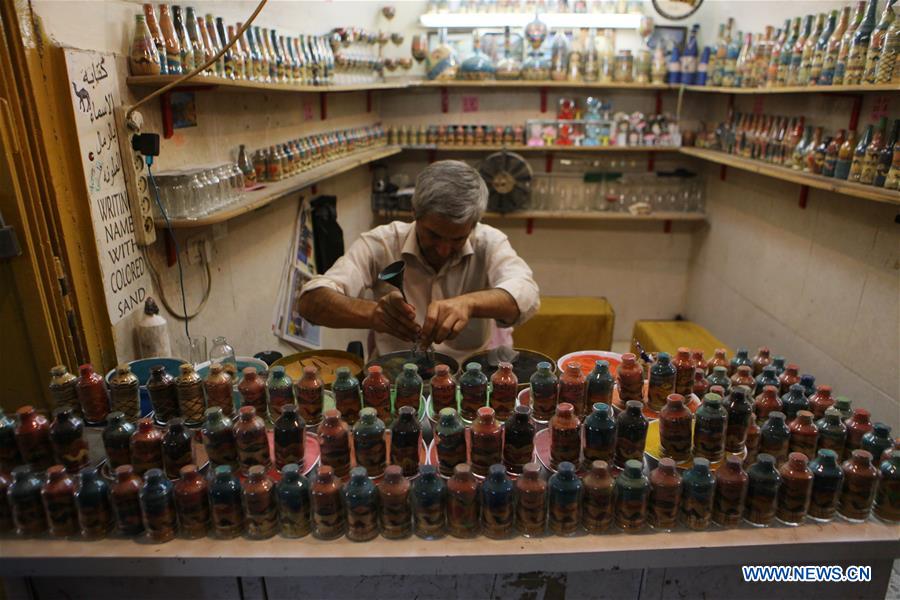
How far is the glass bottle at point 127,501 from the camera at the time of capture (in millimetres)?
1155

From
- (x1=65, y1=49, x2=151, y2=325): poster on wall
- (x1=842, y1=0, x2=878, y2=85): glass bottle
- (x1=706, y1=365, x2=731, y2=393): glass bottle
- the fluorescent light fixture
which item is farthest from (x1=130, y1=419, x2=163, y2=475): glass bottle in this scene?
the fluorescent light fixture

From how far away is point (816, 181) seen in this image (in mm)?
2725

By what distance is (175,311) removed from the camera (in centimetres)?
229

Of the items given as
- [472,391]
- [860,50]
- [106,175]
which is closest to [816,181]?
[860,50]

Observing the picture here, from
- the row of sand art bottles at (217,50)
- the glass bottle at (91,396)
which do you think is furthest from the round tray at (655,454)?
the row of sand art bottles at (217,50)

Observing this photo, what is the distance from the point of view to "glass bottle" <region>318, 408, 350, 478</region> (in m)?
1.23

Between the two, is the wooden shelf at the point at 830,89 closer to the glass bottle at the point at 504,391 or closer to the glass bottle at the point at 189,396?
the glass bottle at the point at 504,391

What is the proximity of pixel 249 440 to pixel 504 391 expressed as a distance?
22.8 inches

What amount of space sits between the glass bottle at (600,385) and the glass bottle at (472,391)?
247mm

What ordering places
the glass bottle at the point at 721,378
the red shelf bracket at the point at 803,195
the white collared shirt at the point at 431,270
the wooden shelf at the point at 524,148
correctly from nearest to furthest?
the glass bottle at the point at 721,378 → the white collared shirt at the point at 431,270 → the red shelf bracket at the point at 803,195 → the wooden shelf at the point at 524,148

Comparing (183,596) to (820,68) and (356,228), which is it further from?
(356,228)

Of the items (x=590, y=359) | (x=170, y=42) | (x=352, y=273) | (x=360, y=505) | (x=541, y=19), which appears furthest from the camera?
(x=541, y=19)

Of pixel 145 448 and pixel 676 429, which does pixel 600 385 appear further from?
pixel 145 448

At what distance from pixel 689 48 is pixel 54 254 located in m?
4.29
